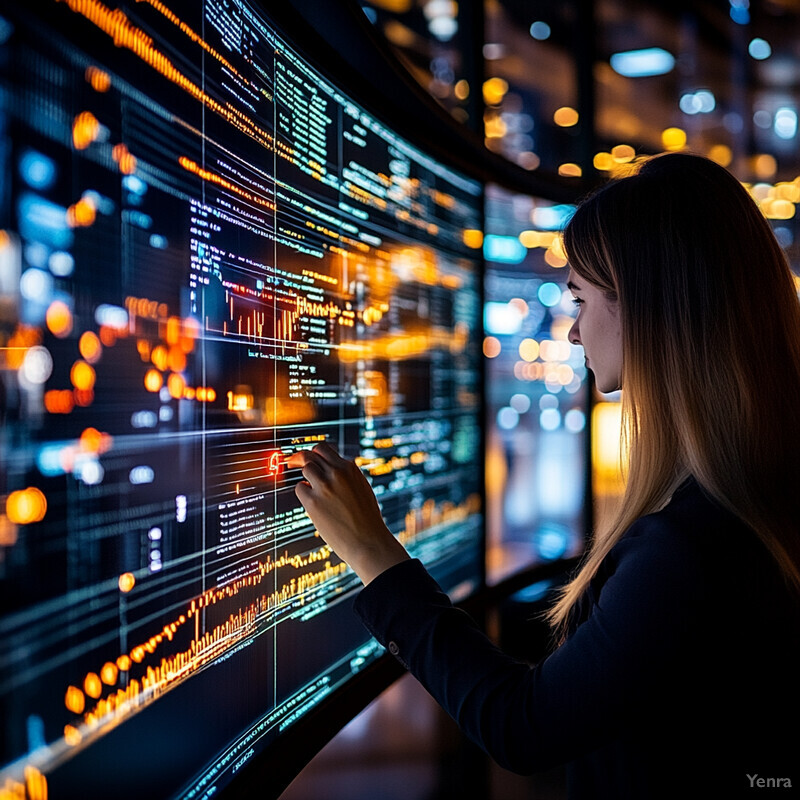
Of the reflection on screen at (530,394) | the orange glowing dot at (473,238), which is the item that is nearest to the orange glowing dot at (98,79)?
the orange glowing dot at (473,238)

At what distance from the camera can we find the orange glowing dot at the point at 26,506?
0.48 metres

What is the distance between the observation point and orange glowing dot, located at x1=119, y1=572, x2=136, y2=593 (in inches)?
24.0

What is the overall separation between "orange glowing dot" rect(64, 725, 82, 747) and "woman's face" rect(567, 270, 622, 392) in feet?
2.27

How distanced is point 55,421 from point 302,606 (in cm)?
54

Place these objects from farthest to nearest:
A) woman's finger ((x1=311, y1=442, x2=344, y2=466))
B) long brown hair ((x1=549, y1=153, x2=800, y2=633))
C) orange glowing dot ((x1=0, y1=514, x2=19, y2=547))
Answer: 1. woman's finger ((x1=311, y1=442, x2=344, y2=466))
2. long brown hair ((x1=549, y1=153, x2=800, y2=633))
3. orange glowing dot ((x1=0, y1=514, x2=19, y2=547))

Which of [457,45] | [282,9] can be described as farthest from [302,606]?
[457,45]

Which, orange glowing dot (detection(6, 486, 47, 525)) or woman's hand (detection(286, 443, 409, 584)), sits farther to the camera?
woman's hand (detection(286, 443, 409, 584))

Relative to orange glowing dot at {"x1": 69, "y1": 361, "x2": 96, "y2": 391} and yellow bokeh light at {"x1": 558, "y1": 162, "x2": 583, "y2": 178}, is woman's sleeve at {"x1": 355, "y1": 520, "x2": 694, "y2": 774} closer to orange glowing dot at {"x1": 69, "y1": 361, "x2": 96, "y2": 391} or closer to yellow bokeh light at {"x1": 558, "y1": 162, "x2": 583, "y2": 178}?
orange glowing dot at {"x1": 69, "y1": 361, "x2": 96, "y2": 391}

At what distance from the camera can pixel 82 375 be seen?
55 centimetres

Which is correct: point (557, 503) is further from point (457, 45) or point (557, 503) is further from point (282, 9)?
point (282, 9)

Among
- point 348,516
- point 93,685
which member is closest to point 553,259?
point 348,516

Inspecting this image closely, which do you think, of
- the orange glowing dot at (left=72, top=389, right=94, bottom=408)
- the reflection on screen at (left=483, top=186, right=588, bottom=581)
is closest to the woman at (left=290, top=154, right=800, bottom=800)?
the orange glowing dot at (left=72, top=389, right=94, bottom=408)

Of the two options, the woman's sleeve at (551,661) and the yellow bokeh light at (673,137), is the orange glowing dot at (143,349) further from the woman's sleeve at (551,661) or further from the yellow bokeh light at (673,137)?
the yellow bokeh light at (673,137)

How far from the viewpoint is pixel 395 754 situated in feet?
6.79
